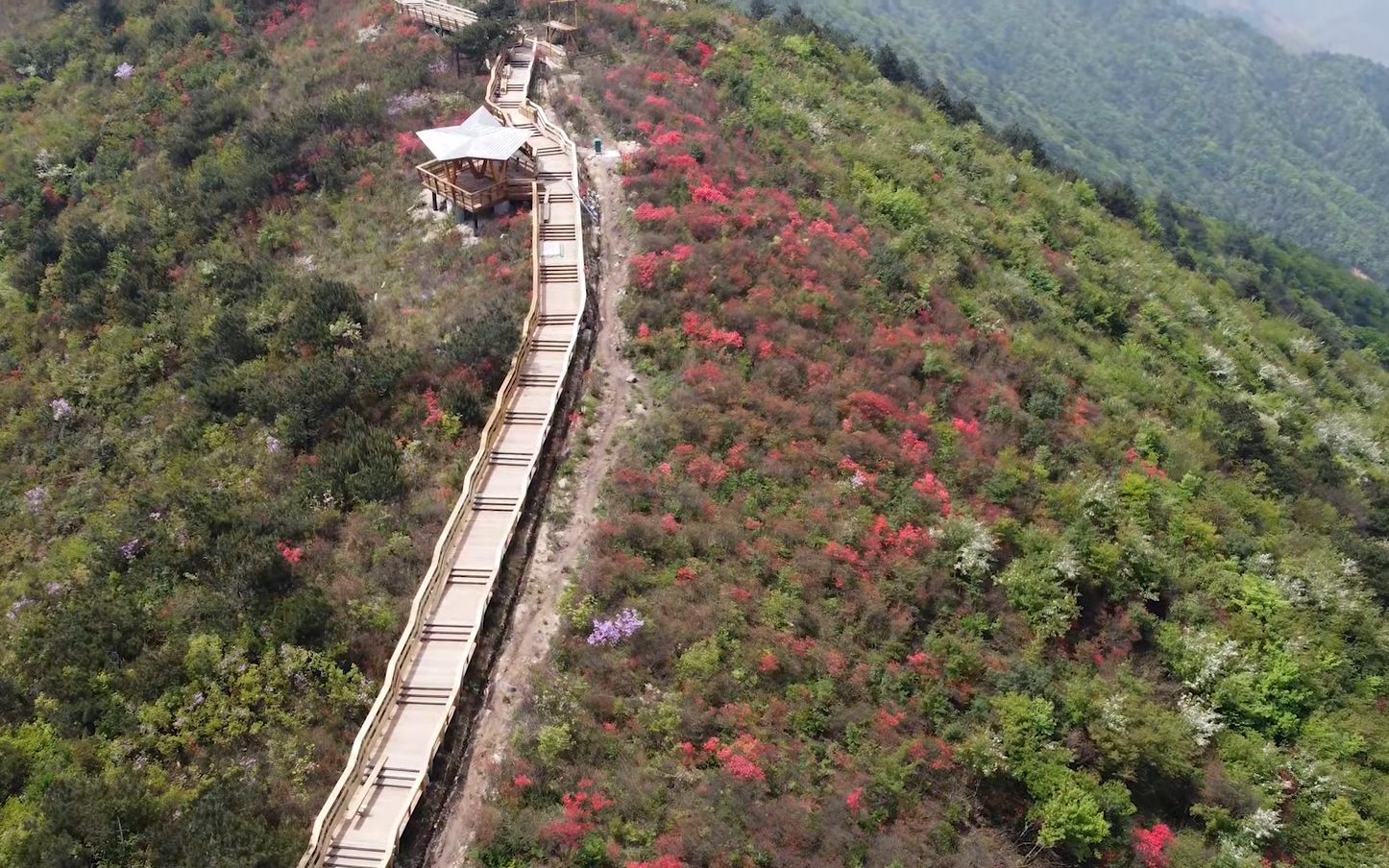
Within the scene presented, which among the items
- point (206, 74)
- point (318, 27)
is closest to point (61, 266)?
point (206, 74)

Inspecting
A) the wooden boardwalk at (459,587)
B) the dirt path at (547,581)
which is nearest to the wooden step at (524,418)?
the wooden boardwalk at (459,587)

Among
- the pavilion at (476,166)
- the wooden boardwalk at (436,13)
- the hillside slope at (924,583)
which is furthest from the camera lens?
the wooden boardwalk at (436,13)

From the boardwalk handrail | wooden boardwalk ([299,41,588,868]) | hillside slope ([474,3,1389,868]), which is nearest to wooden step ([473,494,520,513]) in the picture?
wooden boardwalk ([299,41,588,868])

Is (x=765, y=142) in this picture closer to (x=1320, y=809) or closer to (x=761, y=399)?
(x=761, y=399)

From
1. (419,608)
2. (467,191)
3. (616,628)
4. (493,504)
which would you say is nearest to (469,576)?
(419,608)

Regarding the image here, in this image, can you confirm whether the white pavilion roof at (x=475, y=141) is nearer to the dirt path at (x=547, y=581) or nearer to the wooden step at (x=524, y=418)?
the dirt path at (x=547, y=581)

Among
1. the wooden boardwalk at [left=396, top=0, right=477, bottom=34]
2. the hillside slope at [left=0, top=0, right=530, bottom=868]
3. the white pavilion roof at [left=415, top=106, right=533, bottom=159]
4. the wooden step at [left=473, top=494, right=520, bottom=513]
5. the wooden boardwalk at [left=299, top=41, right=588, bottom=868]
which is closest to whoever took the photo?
the wooden boardwalk at [left=299, top=41, right=588, bottom=868]

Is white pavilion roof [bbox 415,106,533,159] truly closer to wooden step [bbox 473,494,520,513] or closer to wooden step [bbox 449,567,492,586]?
wooden step [bbox 473,494,520,513]
